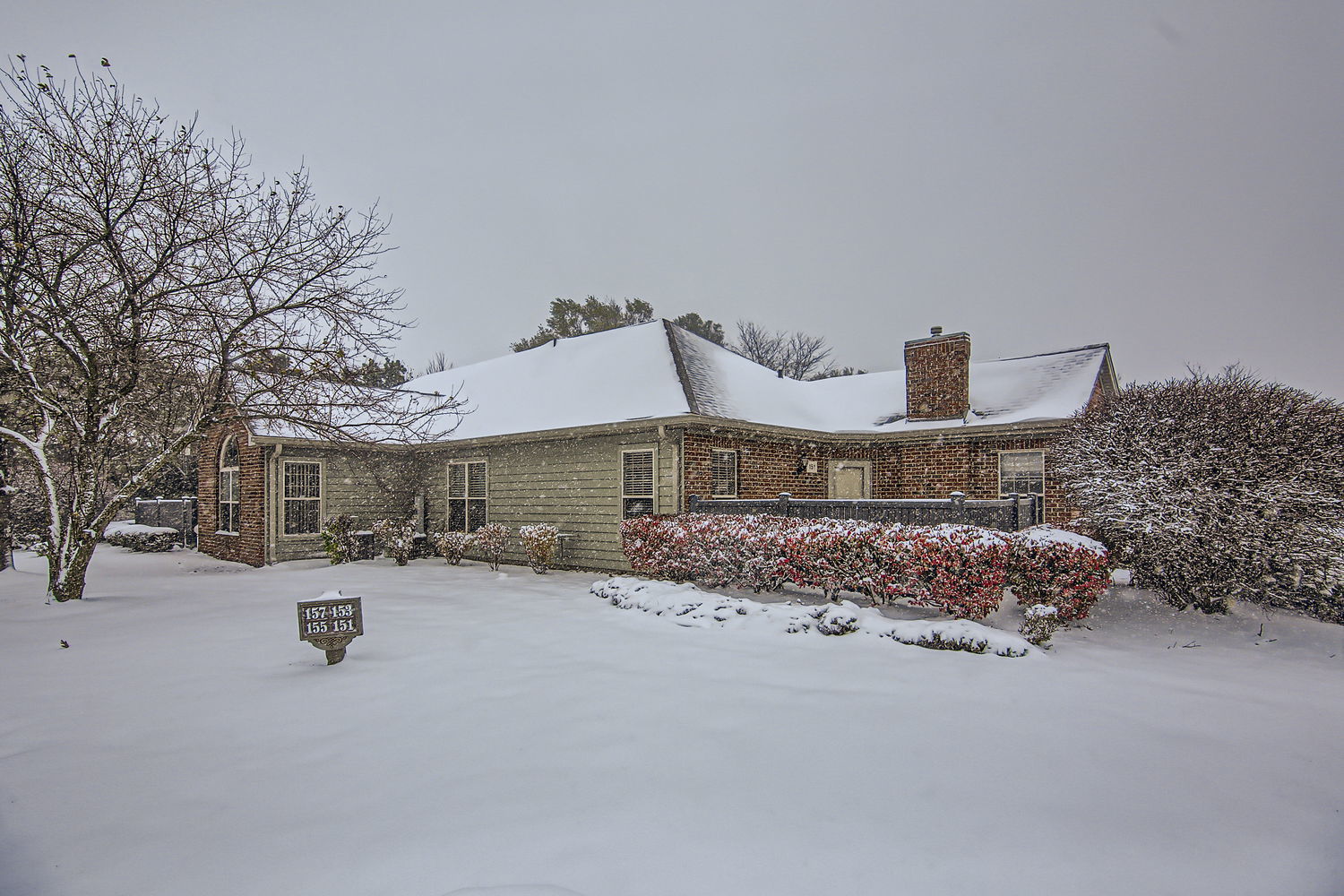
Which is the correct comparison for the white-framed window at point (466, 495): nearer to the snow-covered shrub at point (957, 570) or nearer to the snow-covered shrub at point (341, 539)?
the snow-covered shrub at point (341, 539)

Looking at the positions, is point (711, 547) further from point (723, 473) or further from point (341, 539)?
point (341, 539)

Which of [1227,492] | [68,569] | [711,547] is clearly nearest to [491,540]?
[711,547]

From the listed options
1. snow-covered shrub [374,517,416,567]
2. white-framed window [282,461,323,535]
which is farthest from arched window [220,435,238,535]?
snow-covered shrub [374,517,416,567]

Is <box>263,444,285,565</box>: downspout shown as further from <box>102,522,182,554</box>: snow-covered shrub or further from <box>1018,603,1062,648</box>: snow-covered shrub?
<box>1018,603,1062,648</box>: snow-covered shrub

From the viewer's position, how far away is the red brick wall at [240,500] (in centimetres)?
1354

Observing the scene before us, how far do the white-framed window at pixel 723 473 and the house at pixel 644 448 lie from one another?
4 cm

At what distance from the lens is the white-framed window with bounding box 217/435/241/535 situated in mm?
15125

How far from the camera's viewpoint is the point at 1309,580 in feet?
22.8

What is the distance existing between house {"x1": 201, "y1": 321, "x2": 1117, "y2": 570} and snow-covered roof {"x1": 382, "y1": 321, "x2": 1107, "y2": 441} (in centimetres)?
6

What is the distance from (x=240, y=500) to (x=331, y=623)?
11330mm

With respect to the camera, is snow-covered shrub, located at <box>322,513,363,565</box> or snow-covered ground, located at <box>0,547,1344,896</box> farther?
snow-covered shrub, located at <box>322,513,363,565</box>

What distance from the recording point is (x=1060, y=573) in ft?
22.7

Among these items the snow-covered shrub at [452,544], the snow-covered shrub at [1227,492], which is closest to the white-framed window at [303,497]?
the snow-covered shrub at [452,544]

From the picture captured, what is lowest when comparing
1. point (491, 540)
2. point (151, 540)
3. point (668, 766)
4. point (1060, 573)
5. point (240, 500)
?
point (151, 540)
